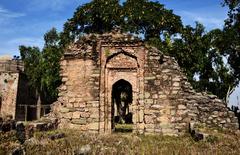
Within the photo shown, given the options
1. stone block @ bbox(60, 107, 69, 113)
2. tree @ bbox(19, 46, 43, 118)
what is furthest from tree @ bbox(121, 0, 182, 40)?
stone block @ bbox(60, 107, 69, 113)

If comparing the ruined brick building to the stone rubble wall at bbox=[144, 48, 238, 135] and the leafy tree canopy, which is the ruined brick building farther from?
the leafy tree canopy

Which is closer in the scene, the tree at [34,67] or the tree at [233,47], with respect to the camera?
the tree at [233,47]

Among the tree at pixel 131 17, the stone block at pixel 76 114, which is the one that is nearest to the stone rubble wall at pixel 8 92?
the tree at pixel 131 17

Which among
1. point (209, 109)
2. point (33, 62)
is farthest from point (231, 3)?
point (33, 62)

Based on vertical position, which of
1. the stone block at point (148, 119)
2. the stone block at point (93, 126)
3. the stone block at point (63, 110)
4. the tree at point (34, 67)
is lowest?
the stone block at point (93, 126)

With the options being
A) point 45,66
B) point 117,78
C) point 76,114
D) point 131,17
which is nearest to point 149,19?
point 131,17

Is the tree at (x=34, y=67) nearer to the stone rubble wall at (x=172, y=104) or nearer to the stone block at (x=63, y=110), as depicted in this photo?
the stone block at (x=63, y=110)

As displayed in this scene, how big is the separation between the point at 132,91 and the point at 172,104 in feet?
5.47

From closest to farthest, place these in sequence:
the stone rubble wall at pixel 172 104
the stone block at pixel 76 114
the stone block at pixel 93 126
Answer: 1. the stone rubble wall at pixel 172 104
2. the stone block at pixel 93 126
3. the stone block at pixel 76 114

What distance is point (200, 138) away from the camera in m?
9.83

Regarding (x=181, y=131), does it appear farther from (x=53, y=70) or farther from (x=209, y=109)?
(x=53, y=70)

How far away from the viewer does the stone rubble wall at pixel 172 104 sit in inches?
484

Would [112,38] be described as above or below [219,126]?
above

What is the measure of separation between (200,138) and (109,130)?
405cm
